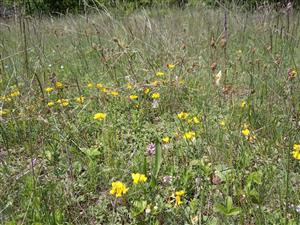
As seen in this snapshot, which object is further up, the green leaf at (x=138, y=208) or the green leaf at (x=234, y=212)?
the green leaf at (x=234, y=212)

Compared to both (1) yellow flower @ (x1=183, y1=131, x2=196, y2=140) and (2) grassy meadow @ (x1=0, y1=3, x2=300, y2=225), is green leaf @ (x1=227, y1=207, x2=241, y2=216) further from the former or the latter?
(1) yellow flower @ (x1=183, y1=131, x2=196, y2=140)

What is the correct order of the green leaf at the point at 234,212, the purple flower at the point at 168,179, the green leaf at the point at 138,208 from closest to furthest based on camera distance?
the green leaf at the point at 234,212 → the green leaf at the point at 138,208 → the purple flower at the point at 168,179

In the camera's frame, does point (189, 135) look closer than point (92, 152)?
Yes

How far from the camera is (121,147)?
1.93 meters

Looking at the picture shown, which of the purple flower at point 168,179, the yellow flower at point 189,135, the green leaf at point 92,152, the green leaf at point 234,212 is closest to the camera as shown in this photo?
the green leaf at point 234,212

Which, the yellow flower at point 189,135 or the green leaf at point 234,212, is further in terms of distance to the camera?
the yellow flower at point 189,135

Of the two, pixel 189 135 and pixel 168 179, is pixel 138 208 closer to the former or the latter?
pixel 168 179

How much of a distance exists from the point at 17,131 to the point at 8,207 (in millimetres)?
749

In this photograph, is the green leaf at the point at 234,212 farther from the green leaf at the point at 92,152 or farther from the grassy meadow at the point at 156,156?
the green leaf at the point at 92,152

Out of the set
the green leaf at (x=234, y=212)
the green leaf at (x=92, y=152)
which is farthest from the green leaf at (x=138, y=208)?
the green leaf at (x=92, y=152)

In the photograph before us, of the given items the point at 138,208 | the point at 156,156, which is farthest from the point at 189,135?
the point at 138,208

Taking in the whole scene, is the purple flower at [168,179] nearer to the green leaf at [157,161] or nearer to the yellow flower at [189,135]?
the green leaf at [157,161]

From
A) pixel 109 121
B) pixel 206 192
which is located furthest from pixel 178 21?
pixel 206 192

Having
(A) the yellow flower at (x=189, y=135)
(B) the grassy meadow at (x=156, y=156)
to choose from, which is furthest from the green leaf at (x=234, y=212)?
(A) the yellow flower at (x=189, y=135)
